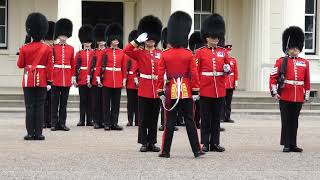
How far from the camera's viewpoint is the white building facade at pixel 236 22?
Answer: 1008 inches

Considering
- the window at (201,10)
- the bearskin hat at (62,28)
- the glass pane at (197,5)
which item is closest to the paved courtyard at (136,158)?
the bearskin hat at (62,28)

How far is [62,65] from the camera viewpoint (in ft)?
54.0

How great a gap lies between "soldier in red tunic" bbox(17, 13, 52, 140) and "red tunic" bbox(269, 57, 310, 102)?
3.91m

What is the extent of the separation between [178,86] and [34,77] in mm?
3343

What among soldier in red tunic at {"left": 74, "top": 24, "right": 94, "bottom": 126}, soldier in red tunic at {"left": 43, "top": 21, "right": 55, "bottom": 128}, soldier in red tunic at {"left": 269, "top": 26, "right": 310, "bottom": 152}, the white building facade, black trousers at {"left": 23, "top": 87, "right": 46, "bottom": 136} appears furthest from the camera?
the white building facade

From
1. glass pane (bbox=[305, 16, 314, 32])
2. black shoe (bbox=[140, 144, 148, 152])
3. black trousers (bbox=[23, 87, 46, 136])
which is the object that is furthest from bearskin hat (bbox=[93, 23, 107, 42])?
glass pane (bbox=[305, 16, 314, 32])

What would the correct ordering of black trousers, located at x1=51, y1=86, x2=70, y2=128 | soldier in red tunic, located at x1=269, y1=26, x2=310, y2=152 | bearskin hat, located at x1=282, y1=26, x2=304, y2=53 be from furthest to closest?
black trousers, located at x1=51, y1=86, x2=70, y2=128, bearskin hat, located at x1=282, y1=26, x2=304, y2=53, soldier in red tunic, located at x1=269, y1=26, x2=310, y2=152

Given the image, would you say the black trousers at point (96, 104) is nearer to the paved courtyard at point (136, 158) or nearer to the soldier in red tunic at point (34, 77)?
the paved courtyard at point (136, 158)

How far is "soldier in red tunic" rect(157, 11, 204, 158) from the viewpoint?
1173 cm

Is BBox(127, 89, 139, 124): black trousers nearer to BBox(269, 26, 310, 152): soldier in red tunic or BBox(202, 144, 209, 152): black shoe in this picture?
BBox(202, 144, 209, 152): black shoe

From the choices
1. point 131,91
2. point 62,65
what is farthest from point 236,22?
point 62,65

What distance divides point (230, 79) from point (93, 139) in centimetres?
491

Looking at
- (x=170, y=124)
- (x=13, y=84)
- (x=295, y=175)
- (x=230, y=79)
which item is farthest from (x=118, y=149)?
(x=13, y=84)

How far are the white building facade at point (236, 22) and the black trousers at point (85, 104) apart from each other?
887cm
